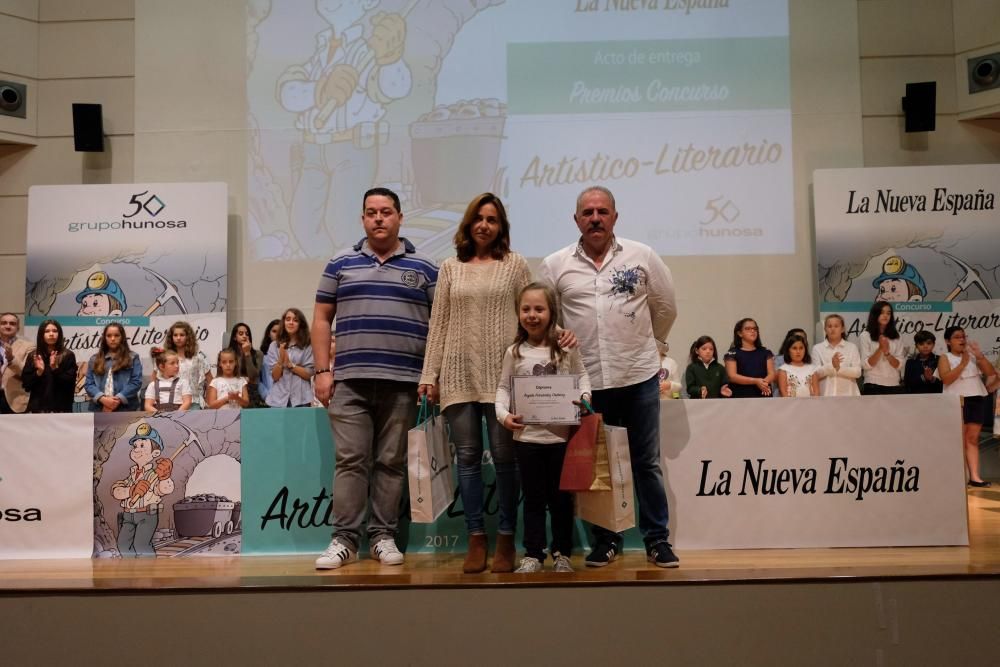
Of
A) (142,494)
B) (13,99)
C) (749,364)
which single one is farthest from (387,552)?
(13,99)

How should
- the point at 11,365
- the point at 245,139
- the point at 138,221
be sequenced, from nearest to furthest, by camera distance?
the point at 11,365 < the point at 138,221 < the point at 245,139

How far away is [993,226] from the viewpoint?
6633 mm

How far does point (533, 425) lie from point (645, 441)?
17.5 inches

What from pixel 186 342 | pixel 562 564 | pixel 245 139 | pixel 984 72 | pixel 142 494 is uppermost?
pixel 984 72

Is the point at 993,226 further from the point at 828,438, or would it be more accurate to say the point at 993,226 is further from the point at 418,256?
the point at 418,256

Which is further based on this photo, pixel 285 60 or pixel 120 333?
pixel 285 60

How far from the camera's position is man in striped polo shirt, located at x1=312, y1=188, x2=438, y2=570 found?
3.16 metres

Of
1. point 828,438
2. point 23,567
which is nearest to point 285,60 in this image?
point 23,567

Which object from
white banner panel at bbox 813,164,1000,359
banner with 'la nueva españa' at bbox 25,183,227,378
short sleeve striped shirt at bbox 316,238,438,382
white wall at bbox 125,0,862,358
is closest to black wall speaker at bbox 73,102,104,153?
white wall at bbox 125,0,862,358

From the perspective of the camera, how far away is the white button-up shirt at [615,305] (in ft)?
9.91

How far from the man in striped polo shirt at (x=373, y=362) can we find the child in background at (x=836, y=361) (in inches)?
151

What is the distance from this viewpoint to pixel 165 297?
6.67 m

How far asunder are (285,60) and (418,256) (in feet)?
14.3

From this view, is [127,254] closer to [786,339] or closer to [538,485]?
[538,485]
